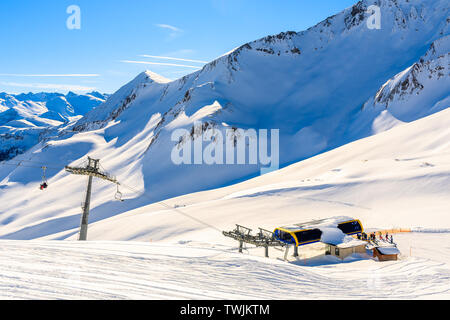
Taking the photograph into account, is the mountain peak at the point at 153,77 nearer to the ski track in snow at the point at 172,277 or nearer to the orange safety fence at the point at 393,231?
the orange safety fence at the point at 393,231

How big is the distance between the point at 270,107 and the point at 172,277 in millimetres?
99646

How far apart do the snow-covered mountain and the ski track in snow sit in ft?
137

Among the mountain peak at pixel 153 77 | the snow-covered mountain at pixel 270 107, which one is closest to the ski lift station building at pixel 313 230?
the snow-covered mountain at pixel 270 107

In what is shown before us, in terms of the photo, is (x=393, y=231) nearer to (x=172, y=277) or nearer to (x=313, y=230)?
(x=313, y=230)

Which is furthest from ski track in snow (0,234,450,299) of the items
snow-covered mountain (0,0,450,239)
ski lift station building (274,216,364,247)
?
snow-covered mountain (0,0,450,239)

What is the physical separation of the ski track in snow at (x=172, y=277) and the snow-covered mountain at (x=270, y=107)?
41757mm

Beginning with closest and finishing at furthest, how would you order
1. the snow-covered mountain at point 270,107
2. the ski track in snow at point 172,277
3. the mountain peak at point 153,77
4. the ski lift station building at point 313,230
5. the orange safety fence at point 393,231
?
the ski track in snow at point 172,277
the ski lift station building at point 313,230
the orange safety fence at point 393,231
the snow-covered mountain at point 270,107
the mountain peak at point 153,77

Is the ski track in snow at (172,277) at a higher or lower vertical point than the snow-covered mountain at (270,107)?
lower

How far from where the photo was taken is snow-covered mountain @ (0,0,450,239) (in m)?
75.4

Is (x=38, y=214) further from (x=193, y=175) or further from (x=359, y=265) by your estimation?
(x=359, y=265)

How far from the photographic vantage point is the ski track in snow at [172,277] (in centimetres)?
889

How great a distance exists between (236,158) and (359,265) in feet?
198
